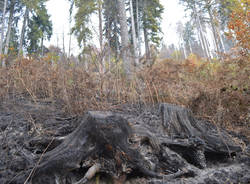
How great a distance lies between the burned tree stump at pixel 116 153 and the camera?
1569mm

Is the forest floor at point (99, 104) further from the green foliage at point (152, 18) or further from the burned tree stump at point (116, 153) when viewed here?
the green foliage at point (152, 18)

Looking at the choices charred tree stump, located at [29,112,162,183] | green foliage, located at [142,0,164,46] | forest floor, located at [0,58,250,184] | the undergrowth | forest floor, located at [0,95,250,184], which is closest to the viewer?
charred tree stump, located at [29,112,162,183]

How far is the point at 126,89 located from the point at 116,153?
196cm

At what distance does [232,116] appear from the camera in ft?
10.0

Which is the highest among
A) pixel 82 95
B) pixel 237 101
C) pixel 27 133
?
pixel 82 95

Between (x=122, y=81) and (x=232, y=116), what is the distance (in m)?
2.14

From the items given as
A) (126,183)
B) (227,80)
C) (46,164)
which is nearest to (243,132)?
(227,80)

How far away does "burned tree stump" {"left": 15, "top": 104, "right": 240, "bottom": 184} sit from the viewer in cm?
157

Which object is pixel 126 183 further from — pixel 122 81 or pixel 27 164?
pixel 122 81

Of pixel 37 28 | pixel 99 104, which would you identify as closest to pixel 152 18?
pixel 37 28

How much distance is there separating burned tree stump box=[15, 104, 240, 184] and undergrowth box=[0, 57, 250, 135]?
2.07ft

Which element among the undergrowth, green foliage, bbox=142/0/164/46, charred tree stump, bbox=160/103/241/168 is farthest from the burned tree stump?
green foliage, bbox=142/0/164/46

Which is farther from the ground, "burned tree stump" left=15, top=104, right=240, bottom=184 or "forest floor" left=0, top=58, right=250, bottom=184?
"forest floor" left=0, top=58, right=250, bottom=184

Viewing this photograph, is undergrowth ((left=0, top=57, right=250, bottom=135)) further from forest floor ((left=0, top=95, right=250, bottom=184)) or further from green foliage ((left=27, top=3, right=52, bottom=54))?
green foliage ((left=27, top=3, right=52, bottom=54))
